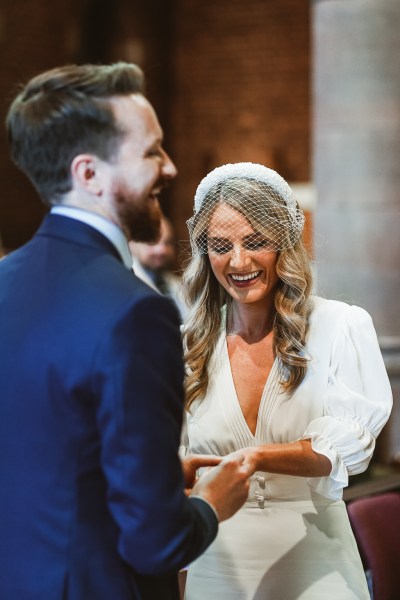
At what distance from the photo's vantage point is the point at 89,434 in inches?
66.2

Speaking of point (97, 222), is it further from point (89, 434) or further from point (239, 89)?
point (239, 89)

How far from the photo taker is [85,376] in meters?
1.65

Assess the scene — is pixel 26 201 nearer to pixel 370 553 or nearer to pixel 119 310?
pixel 370 553

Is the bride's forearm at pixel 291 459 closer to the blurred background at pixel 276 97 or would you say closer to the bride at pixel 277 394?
the bride at pixel 277 394

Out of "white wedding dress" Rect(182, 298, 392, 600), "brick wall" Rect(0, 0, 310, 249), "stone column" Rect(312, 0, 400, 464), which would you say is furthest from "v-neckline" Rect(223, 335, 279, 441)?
"brick wall" Rect(0, 0, 310, 249)

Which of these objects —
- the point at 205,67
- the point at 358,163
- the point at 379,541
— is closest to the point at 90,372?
the point at 379,541

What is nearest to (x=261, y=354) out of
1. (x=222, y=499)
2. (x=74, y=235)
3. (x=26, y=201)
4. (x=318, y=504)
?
(x=318, y=504)

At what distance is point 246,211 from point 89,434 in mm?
1143

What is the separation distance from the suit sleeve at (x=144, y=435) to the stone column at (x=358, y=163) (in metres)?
4.84

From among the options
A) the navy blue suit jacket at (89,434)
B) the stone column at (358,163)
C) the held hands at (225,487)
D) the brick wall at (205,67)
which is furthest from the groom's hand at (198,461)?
the brick wall at (205,67)

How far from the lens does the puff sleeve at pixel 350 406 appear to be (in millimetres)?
2449

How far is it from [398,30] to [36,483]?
5431 mm

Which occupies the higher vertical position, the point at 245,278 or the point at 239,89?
the point at 245,278

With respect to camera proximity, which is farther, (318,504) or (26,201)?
(26,201)
